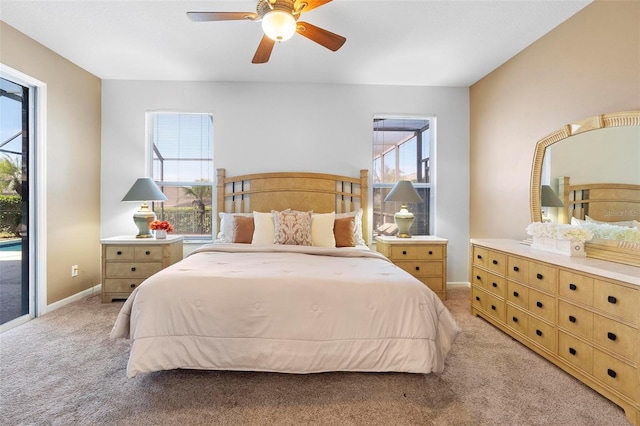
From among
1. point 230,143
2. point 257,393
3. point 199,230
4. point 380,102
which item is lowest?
point 257,393

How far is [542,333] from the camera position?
7.04ft

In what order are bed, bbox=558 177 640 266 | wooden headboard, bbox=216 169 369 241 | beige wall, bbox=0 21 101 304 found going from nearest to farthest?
bed, bbox=558 177 640 266 → beige wall, bbox=0 21 101 304 → wooden headboard, bbox=216 169 369 241

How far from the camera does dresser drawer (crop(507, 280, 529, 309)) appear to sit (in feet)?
7.60

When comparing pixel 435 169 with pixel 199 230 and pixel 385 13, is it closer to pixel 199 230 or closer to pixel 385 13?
pixel 385 13

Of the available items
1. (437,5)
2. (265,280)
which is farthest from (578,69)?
(265,280)

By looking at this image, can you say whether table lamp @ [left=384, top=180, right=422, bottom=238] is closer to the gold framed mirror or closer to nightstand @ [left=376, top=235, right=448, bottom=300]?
nightstand @ [left=376, top=235, right=448, bottom=300]

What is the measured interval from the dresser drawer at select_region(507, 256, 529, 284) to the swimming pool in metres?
4.63

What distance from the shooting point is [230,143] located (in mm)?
3859

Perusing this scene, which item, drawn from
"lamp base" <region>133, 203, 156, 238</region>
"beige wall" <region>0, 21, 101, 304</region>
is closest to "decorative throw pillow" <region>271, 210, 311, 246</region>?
"lamp base" <region>133, 203, 156, 238</region>

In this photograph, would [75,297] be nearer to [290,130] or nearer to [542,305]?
[290,130]

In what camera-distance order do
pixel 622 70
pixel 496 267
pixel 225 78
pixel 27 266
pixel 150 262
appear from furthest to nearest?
pixel 225 78 → pixel 150 262 → pixel 27 266 → pixel 496 267 → pixel 622 70

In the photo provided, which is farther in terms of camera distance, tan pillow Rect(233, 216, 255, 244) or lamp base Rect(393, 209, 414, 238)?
lamp base Rect(393, 209, 414, 238)

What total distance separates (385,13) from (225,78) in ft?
7.17

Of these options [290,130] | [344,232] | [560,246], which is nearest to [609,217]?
[560,246]
